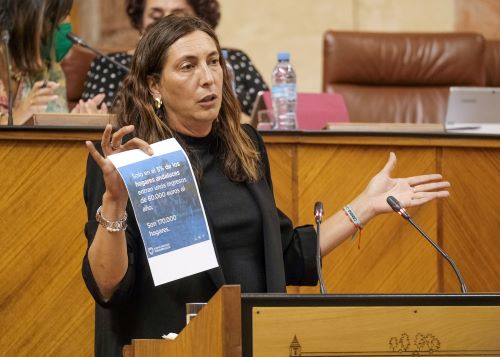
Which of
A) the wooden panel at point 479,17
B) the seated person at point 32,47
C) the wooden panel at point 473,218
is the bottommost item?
Result: the wooden panel at point 473,218

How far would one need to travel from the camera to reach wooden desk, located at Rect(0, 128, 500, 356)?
343 cm

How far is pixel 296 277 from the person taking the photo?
3.10 m

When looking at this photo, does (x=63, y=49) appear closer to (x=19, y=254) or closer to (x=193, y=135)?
(x=19, y=254)

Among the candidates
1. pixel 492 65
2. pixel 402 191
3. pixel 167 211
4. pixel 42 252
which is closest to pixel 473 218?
pixel 402 191

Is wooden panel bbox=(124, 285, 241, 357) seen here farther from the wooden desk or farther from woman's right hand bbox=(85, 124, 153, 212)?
the wooden desk

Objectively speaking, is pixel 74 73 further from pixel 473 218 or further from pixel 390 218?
pixel 473 218

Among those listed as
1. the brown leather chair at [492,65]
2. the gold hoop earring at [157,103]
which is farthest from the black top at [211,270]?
the brown leather chair at [492,65]

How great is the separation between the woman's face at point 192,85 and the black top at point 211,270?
6cm

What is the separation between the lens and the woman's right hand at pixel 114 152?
2.50 metres

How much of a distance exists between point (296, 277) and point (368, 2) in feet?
13.6

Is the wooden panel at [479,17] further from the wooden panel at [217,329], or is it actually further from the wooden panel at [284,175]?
the wooden panel at [217,329]

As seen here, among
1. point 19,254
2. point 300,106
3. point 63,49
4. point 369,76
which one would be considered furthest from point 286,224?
point 369,76

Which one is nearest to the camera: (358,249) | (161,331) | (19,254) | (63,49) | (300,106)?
(161,331)

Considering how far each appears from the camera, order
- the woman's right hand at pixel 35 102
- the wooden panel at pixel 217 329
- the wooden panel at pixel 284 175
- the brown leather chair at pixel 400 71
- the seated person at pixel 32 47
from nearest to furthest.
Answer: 1. the wooden panel at pixel 217 329
2. the wooden panel at pixel 284 175
3. the woman's right hand at pixel 35 102
4. the seated person at pixel 32 47
5. the brown leather chair at pixel 400 71
